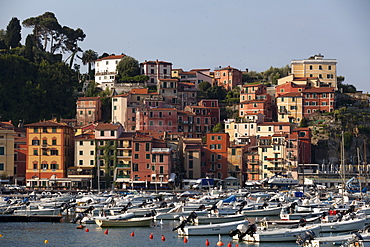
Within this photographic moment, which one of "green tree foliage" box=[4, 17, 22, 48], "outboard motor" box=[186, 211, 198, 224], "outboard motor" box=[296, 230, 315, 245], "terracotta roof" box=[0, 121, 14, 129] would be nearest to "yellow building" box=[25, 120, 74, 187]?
"terracotta roof" box=[0, 121, 14, 129]

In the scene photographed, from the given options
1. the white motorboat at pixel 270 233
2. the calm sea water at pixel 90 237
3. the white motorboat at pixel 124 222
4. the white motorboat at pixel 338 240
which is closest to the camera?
the white motorboat at pixel 338 240

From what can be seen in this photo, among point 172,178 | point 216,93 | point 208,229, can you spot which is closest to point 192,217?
point 208,229

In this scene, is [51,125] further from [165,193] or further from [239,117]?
[239,117]

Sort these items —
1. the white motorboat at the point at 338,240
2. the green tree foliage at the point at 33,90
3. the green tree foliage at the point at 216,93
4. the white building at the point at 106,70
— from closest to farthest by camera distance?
the white motorboat at the point at 338,240 < the green tree foliage at the point at 33,90 < the green tree foliage at the point at 216,93 < the white building at the point at 106,70

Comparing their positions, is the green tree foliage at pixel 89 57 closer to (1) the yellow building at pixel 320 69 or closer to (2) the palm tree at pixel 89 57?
(2) the palm tree at pixel 89 57

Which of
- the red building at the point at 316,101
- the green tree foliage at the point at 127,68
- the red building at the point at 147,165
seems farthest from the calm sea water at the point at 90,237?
the green tree foliage at the point at 127,68

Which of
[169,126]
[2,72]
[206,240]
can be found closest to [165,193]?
[169,126]

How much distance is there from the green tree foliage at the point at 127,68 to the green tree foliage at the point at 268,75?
71.7 ft

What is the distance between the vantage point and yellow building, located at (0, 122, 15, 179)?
9556 centimetres

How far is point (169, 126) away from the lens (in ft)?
371

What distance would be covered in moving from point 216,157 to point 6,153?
92.8 feet

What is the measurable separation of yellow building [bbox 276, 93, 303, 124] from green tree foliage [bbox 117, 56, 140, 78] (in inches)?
1060

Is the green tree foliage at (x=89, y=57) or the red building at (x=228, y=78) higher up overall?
the green tree foliage at (x=89, y=57)

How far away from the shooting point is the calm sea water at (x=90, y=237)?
53156 mm
